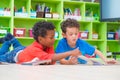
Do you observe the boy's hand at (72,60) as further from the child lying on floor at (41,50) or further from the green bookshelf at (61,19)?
the green bookshelf at (61,19)

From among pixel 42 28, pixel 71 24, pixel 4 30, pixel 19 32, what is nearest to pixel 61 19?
pixel 19 32

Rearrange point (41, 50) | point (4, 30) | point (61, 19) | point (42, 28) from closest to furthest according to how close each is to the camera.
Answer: point (41, 50) → point (42, 28) → point (4, 30) → point (61, 19)

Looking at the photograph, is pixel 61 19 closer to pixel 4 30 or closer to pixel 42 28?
pixel 4 30

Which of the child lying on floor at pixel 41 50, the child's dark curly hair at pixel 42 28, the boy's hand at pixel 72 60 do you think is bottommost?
the boy's hand at pixel 72 60

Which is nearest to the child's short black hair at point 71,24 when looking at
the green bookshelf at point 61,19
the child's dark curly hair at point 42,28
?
the child's dark curly hair at point 42,28

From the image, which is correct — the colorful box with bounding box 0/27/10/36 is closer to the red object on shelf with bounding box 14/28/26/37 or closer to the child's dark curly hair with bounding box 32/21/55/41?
the red object on shelf with bounding box 14/28/26/37

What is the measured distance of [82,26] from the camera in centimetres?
412

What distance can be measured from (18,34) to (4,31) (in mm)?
195

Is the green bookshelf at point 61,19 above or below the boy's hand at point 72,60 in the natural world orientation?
above

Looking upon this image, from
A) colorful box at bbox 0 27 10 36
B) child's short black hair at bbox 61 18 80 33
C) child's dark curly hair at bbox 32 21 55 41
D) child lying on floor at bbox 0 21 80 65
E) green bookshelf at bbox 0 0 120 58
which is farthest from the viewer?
green bookshelf at bbox 0 0 120 58
